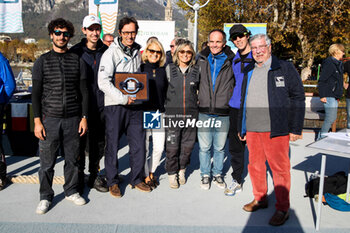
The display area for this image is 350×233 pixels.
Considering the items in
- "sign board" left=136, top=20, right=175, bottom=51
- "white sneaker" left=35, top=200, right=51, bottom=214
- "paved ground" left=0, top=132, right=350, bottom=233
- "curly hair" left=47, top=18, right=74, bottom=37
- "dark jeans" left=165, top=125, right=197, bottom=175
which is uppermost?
"sign board" left=136, top=20, right=175, bottom=51

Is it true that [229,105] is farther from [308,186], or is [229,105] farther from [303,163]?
[303,163]

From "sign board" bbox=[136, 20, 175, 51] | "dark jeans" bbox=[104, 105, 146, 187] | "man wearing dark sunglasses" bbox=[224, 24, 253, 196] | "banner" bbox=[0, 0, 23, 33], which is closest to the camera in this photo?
"man wearing dark sunglasses" bbox=[224, 24, 253, 196]

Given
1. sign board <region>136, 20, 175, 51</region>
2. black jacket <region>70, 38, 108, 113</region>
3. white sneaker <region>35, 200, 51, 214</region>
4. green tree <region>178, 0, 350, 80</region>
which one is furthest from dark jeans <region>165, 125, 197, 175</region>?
green tree <region>178, 0, 350, 80</region>

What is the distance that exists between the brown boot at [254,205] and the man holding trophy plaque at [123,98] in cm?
132

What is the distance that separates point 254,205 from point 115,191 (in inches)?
69.1

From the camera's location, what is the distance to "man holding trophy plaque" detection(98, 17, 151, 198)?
366 centimetres

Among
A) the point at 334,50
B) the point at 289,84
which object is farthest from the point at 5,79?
the point at 334,50

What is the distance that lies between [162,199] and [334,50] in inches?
180

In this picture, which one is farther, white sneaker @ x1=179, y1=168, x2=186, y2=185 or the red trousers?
white sneaker @ x1=179, y1=168, x2=186, y2=185

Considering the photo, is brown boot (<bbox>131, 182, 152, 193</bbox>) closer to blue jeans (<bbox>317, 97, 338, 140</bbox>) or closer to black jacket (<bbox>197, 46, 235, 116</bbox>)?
black jacket (<bbox>197, 46, 235, 116</bbox>)

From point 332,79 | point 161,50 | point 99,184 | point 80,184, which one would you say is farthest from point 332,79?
point 80,184

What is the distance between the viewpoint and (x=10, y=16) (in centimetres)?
681

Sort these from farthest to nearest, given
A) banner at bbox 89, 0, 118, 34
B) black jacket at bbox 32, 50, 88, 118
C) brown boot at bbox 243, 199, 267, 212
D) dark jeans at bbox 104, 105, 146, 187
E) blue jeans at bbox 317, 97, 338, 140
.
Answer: banner at bbox 89, 0, 118, 34, blue jeans at bbox 317, 97, 338, 140, dark jeans at bbox 104, 105, 146, 187, brown boot at bbox 243, 199, 267, 212, black jacket at bbox 32, 50, 88, 118

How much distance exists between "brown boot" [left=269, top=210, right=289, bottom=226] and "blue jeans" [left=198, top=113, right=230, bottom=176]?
1196mm
